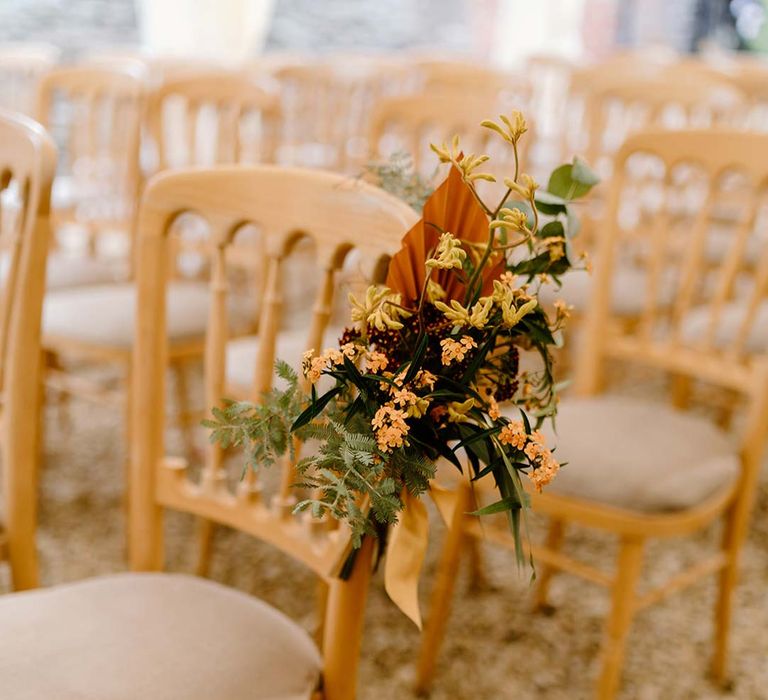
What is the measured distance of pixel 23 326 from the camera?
107 centimetres

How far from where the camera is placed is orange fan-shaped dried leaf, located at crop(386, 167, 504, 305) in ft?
2.29

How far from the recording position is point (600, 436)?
149cm

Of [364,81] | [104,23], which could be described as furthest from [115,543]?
[104,23]

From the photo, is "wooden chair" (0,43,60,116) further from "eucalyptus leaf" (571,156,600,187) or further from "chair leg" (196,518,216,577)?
"eucalyptus leaf" (571,156,600,187)

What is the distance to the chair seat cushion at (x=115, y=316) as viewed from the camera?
6.09 feet

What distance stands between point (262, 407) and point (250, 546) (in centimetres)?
140

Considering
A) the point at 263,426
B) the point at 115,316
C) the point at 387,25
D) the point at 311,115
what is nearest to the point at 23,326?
the point at 263,426

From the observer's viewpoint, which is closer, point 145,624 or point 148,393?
point 145,624

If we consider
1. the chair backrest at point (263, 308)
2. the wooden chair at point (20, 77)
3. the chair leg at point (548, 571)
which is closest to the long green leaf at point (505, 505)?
the chair backrest at point (263, 308)

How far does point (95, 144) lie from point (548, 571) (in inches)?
73.0

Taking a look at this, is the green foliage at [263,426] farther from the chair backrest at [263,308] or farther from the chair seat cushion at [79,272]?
the chair seat cushion at [79,272]

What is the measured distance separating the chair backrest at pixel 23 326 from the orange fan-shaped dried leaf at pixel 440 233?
21.6 inches

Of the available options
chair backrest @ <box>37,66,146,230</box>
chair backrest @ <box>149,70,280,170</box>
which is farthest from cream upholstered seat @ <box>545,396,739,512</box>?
chair backrest @ <box>37,66,146,230</box>

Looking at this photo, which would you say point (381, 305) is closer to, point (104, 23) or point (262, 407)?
point (262, 407)
